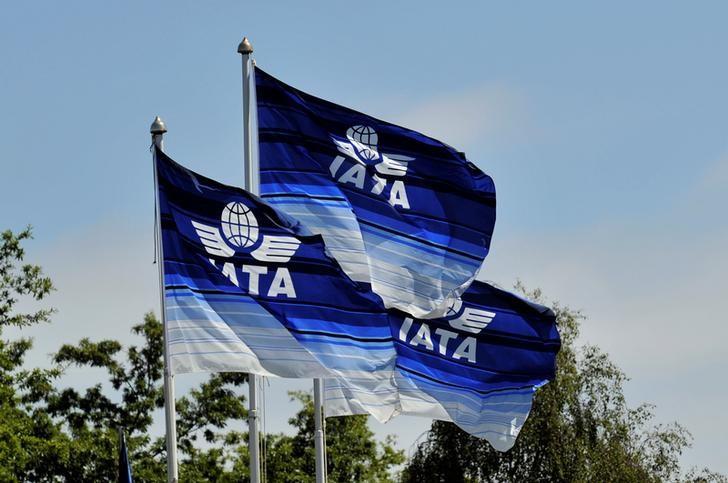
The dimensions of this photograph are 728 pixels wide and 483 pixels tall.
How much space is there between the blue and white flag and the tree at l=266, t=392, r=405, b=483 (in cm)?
3430

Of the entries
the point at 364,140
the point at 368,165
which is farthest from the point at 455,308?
the point at 364,140

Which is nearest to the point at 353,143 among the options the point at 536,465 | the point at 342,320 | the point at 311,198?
the point at 311,198

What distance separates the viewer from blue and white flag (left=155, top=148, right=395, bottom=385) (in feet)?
75.9

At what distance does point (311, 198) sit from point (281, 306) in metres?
3.93

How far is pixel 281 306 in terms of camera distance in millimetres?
24375

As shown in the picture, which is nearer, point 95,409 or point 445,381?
point 445,381

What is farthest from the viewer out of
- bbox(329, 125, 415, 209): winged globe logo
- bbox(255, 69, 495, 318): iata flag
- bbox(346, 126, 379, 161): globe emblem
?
bbox(346, 126, 379, 161): globe emblem

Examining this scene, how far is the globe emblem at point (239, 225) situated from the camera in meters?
23.8

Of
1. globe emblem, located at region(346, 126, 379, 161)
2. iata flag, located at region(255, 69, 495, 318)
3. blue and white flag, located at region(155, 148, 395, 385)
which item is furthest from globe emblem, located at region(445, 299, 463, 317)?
blue and white flag, located at region(155, 148, 395, 385)

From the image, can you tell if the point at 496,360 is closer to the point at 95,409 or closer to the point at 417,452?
the point at 95,409

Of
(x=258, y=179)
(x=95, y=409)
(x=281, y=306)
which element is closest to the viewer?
(x=281, y=306)

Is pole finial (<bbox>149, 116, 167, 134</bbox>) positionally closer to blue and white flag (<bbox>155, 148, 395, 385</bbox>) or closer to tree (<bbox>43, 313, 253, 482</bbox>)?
blue and white flag (<bbox>155, 148, 395, 385</bbox>)

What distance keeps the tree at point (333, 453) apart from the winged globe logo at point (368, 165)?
30.5m

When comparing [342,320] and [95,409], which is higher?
[95,409]
